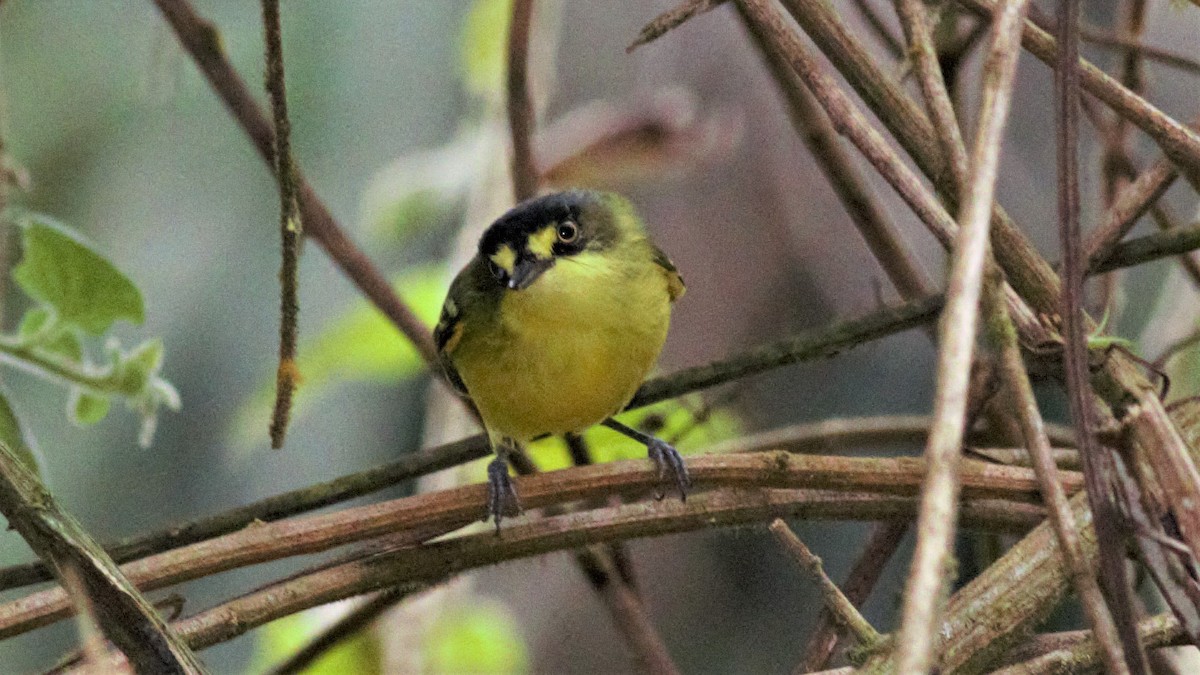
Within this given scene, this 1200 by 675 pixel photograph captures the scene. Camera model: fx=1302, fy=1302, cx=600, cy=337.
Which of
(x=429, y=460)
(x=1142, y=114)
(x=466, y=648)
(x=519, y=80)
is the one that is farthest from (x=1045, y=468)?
(x=466, y=648)

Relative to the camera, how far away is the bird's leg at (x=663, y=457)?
5.02 feet

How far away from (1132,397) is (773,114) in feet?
13.2

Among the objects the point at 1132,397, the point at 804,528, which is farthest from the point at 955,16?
the point at 804,528

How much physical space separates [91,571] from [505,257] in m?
1.17

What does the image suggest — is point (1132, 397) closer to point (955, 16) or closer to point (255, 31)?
point (955, 16)

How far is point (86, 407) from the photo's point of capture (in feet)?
6.08

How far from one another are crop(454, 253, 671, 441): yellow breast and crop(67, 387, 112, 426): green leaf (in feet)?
1.96

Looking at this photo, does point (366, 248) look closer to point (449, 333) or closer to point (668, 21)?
point (449, 333)

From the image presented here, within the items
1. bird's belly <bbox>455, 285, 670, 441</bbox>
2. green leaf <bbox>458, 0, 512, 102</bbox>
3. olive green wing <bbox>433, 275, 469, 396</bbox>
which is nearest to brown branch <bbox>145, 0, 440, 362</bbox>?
olive green wing <bbox>433, 275, 469, 396</bbox>

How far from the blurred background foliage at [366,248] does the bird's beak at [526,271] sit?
3.18ft

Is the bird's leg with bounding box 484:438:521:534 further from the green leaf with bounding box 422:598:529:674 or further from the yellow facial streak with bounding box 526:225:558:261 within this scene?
the green leaf with bounding box 422:598:529:674

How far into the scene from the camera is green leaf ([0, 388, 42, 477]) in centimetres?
167

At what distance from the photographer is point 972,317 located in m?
0.80

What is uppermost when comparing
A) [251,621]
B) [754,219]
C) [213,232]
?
[754,219]
